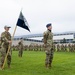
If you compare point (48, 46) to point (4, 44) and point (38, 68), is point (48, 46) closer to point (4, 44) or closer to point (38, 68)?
point (38, 68)

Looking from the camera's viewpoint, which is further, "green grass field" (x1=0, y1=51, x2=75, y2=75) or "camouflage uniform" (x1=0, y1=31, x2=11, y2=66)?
"camouflage uniform" (x1=0, y1=31, x2=11, y2=66)

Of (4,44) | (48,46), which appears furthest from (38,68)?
(4,44)

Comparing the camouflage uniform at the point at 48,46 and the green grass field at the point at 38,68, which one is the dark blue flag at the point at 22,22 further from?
the green grass field at the point at 38,68

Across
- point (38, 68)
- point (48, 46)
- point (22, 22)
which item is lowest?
point (38, 68)

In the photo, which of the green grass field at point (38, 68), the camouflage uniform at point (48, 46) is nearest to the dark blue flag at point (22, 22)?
the camouflage uniform at point (48, 46)

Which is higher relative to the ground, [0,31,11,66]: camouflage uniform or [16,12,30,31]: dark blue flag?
[16,12,30,31]: dark blue flag

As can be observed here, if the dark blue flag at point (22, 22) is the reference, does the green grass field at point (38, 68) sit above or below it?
below

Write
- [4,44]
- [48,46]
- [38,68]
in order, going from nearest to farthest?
1. [4,44]
2. [48,46]
3. [38,68]

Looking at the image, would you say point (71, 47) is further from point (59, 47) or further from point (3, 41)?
point (3, 41)

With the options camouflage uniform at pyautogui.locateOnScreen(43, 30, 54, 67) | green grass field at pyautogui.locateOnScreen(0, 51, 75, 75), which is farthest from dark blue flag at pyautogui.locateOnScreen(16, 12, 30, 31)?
green grass field at pyautogui.locateOnScreen(0, 51, 75, 75)

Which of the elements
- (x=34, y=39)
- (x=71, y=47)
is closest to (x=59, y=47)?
(x=71, y=47)

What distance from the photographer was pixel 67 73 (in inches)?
529

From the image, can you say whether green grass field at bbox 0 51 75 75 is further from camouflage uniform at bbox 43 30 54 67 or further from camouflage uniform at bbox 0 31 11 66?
camouflage uniform at bbox 0 31 11 66

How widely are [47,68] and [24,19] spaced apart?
2.53 meters
